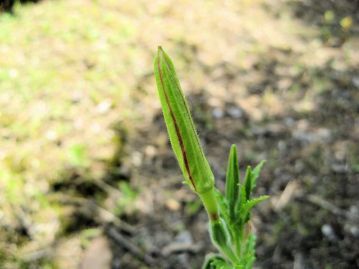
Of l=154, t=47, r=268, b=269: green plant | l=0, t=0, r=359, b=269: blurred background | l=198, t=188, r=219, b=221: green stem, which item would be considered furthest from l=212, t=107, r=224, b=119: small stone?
l=198, t=188, r=219, b=221: green stem

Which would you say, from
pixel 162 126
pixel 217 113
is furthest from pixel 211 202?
pixel 217 113

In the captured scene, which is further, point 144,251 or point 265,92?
point 265,92

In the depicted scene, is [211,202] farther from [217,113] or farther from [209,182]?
[217,113]

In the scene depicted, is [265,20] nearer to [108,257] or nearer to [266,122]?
[266,122]

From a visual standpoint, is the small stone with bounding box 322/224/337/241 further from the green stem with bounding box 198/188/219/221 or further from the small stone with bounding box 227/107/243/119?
the green stem with bounding box 198/188/219/221

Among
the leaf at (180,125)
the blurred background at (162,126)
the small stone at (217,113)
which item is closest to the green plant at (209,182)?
the leaf at (180,125)

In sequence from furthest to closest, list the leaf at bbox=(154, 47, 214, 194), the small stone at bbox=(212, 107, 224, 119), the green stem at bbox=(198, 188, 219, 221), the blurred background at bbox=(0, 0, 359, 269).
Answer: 1. the small stone at bbox=(212, 107, 224, 119)
2. the blurred background at bbox=(0, 0, 359, 269)
3. the green stem at bbox=(198, 188, 219, 221)
4. the leaf at bbox=(154, 47, 214, 194)

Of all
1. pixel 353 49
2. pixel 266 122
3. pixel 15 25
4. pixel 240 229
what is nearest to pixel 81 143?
pixel 266 122
